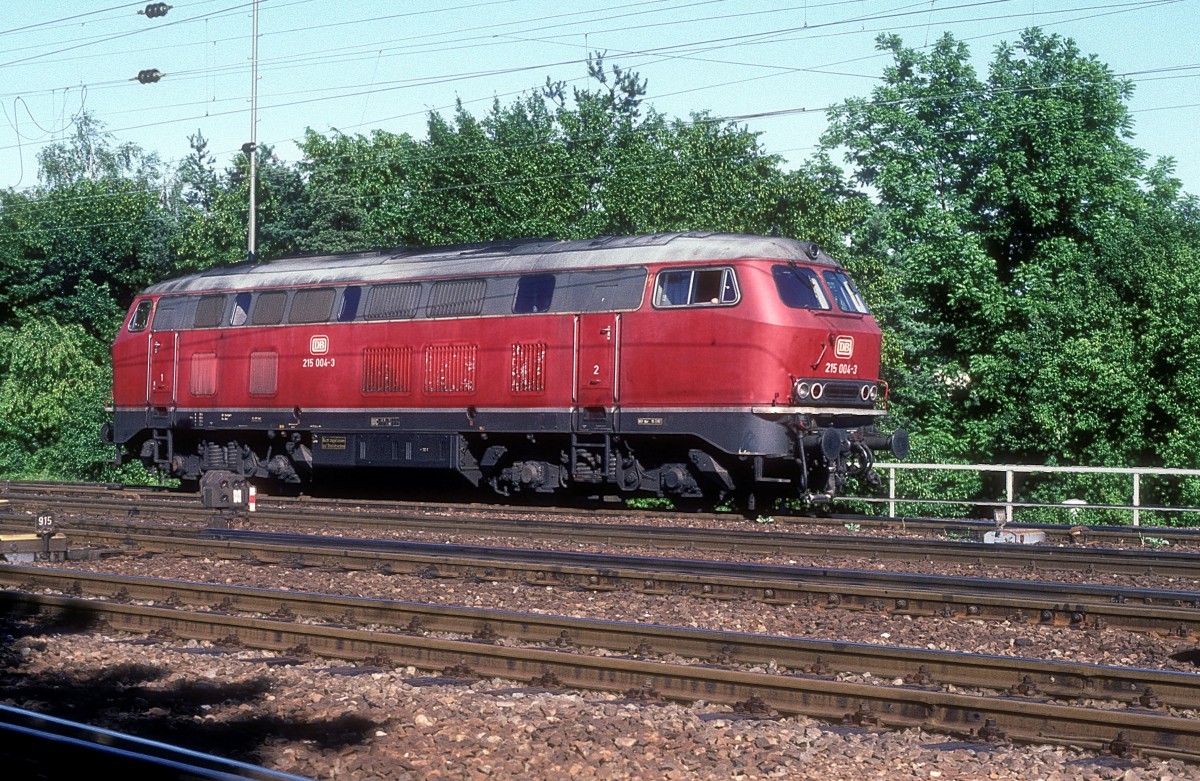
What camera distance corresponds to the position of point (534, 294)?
1953 centimetres

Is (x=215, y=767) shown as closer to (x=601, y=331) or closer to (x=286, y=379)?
(x=601, y=331)

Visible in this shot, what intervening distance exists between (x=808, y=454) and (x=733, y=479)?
1097 mm

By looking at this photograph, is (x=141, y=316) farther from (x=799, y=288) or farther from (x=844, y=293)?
(x=844, y=293)

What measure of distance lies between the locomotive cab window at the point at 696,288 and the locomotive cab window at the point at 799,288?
61 centimetres

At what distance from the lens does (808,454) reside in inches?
710

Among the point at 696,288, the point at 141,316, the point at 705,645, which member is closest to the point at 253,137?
the point at 141,316

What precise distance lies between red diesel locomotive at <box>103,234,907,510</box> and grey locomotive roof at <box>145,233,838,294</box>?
0.12ft

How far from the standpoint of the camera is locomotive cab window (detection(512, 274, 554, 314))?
19.4m

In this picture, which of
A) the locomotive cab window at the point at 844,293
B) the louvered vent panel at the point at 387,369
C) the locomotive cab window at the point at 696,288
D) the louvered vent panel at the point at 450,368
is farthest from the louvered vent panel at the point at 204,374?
the locomotive cab window at the point at 844,293

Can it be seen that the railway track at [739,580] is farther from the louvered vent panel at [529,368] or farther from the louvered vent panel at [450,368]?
the louvered vent panel at [450,368]

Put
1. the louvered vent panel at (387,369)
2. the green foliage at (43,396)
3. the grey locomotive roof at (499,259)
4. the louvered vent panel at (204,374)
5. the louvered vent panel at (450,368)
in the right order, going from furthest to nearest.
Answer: the green foliage at (43,396)
the louvered vent panel at (204,374)
the louvered vent panel at (387,369)
the louvered vent panel at (450,368)
the grey locomotive roof at (499,259)

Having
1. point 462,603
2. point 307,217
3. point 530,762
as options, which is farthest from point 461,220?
point 530,762

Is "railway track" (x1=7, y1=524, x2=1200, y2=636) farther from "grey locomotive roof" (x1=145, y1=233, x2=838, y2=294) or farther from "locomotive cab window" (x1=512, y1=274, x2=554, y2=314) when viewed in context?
"grey locomotive roof" (x1=145, y1=233, x2=838, y2=294)

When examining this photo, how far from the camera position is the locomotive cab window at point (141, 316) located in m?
25.1
